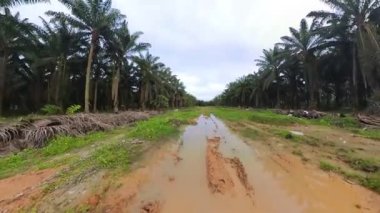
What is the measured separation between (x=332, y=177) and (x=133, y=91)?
51.2 meters

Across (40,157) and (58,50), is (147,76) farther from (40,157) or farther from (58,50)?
(40,157)

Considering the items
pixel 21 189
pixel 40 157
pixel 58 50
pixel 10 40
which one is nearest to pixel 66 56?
pixel 58 50

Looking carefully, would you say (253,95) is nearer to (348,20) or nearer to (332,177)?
(348,20)

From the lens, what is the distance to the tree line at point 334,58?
2989 centimetres

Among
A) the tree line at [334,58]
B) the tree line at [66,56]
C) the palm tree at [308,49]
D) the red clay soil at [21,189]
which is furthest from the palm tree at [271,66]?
the red clay soil at [21,189]

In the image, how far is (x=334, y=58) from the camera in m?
41.4

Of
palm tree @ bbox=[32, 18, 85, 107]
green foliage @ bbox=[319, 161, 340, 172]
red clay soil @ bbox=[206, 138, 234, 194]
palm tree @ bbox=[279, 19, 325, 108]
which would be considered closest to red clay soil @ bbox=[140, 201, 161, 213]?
red clay soil @ bbox=[206, 138, 234, 194]

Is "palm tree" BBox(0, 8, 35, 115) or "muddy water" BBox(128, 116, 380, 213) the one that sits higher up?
"palm tree" BBox(0, 8, 35, 115)

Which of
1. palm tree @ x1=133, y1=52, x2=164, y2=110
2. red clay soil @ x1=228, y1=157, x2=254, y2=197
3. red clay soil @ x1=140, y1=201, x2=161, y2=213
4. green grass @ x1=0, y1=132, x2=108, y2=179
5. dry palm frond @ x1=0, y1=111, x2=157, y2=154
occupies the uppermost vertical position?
palm tree @ x1=133, y1=52, x2=164, y2=110

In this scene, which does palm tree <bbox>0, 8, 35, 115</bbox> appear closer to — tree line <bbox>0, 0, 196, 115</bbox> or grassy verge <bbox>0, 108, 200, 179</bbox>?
tree line <bbox>0, 0, 196, 115</bbox>

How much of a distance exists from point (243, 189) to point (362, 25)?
27.7m

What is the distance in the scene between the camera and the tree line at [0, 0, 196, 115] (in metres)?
29.0

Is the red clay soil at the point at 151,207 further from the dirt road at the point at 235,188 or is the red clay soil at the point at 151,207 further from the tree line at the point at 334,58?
the tree line at the point at 334,58

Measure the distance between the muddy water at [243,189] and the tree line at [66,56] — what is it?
17674 millimetres
